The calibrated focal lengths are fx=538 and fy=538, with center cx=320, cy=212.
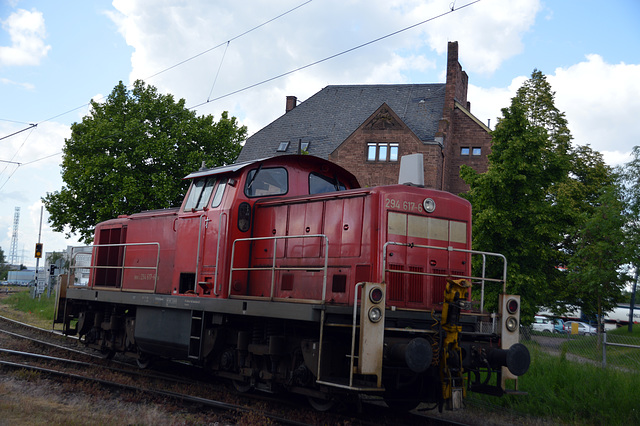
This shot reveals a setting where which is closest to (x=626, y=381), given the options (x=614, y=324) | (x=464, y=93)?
(x=464, y=93)

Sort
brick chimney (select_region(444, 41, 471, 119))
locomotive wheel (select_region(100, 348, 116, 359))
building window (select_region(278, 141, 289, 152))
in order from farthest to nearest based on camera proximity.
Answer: building window (select_region(278, 141, 289, 152)) < brick chimney (select_region(444, 41, 471, 119)) < locomotive wheel (select_region(100, 348, 116, 359))

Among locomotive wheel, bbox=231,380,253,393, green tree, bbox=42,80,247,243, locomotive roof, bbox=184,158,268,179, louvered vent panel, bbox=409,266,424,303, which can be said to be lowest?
locomotive wheel, bbox=231,380,253,393

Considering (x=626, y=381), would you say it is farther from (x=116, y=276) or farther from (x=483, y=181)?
(x=483, y=181)

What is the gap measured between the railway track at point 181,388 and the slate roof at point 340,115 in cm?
2632

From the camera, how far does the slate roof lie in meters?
37.2

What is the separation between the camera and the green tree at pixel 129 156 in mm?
26625

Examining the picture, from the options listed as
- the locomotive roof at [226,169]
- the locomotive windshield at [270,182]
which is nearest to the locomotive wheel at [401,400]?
the locomotive windshield at [270,182]

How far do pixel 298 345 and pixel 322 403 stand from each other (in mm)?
828

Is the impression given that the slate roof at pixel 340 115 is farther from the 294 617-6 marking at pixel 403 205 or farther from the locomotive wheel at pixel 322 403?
the locomotive wheel at pixel 322 403

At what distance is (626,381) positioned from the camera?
8.97 metres

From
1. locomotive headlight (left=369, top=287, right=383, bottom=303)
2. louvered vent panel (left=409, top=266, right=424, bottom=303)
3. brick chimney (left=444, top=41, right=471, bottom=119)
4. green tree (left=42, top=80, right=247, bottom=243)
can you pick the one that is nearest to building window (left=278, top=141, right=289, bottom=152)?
green tree (left=42, top=80, right=247, bottom=243)

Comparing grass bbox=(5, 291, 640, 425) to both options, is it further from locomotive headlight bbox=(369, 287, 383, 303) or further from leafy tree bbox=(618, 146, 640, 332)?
leafy tree bbox=(618, 146, 640, 332)

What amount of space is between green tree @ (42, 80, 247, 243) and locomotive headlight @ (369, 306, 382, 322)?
72.4ft

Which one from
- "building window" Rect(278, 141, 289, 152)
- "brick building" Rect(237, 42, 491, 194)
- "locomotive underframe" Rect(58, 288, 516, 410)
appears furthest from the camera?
"building window" Rect(278, 141, 289, 152)
